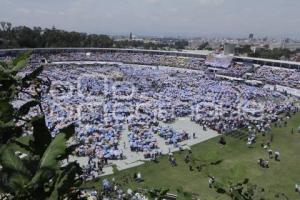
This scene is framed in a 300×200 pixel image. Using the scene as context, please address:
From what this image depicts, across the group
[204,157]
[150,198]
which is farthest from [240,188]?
[150,198]

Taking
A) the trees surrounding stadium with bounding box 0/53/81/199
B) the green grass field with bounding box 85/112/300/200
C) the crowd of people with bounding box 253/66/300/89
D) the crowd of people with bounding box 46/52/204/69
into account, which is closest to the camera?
the trees surrounding stadium with bounding box 0/53/81/199

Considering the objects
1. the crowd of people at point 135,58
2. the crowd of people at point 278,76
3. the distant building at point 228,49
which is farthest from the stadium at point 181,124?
the distant building at point 228,49

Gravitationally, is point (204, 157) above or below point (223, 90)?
above

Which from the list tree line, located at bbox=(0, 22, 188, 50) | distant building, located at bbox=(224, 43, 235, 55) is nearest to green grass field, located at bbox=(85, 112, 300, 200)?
distant building, located at bbox=(224, 43, 235, 55)

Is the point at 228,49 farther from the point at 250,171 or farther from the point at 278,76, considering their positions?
the point at 250,171

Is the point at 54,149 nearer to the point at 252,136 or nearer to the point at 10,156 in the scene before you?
the point at 10,156

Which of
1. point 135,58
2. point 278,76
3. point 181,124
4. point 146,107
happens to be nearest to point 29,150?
point 181,124

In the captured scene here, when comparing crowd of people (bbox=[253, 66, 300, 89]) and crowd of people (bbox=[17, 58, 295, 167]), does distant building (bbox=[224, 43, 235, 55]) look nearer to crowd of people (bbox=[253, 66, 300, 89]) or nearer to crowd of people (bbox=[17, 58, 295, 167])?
crowd of people (bbox=[253, 66, 300, 89])
